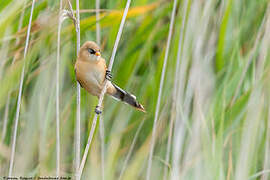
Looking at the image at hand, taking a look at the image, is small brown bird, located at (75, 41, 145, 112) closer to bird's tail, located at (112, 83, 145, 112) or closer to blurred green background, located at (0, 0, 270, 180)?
bird's tail, located at (112, 83, 145, 112)

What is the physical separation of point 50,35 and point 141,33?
1.28ft

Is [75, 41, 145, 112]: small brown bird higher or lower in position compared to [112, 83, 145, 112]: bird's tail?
higher

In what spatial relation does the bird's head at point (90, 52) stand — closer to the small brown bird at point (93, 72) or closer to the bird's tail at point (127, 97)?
the small brown bird at point (93, 72)

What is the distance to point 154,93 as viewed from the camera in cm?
175

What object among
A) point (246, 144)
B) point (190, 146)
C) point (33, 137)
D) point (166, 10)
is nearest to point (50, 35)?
point (33, 137)

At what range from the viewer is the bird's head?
1.42 meters

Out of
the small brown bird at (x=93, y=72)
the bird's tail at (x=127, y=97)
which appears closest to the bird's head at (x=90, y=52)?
the small brown bird at (x=93, y=72)

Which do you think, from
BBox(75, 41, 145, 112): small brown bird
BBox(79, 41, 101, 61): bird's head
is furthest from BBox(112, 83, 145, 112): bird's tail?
BBox(79, 41, 101, 61): bird's head

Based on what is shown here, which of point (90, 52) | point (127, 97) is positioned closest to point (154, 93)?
point (127, 97)

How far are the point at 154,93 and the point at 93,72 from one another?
1.25 ft

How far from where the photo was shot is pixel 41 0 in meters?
1.62

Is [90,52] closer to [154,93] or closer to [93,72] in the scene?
[93,72]

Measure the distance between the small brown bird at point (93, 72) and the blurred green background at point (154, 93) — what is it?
111 mm

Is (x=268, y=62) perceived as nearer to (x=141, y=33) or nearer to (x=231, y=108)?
(x=231, y=108)
